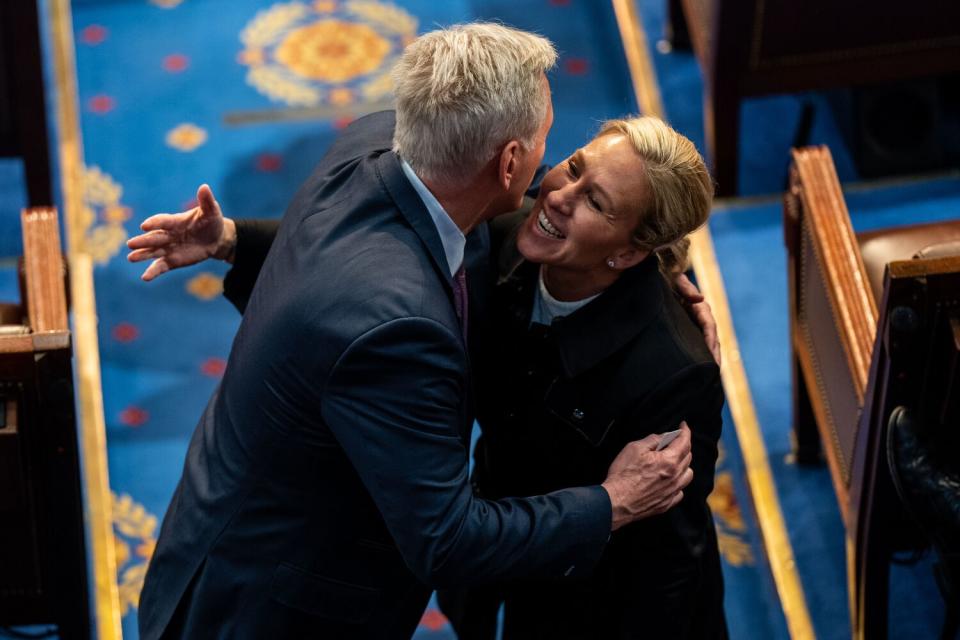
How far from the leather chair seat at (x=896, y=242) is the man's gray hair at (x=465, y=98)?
1.44 metres

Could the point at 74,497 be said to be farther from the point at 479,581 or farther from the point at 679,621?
the point at 679,621

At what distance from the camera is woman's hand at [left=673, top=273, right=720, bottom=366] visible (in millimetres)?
2584

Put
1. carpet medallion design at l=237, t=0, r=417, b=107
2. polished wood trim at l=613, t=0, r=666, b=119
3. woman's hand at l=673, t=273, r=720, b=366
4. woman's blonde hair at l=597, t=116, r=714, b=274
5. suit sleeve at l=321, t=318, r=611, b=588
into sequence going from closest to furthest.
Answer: suit sleeve at l=321, t=318, r=611, b=588 → woman's blonde hair at l=597, t=116, r=714, b=274 → woman's hand at l=673, t=273, r=720, b=366 → polished wood trim at l=613, t=0, r=666, b=119 → carpet medallion design at l=237, t=0, r=417, b=107

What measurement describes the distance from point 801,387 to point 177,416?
63.8 inches

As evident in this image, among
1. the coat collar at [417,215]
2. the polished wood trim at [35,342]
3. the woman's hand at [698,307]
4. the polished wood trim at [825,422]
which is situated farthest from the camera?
the polished wood trim at [825,422]

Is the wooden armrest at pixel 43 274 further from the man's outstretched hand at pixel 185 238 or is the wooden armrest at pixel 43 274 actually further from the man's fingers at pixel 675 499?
the man's fingers at pixel 675 499

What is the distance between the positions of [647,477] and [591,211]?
426 millimetres

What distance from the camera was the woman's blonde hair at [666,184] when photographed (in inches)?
91.5

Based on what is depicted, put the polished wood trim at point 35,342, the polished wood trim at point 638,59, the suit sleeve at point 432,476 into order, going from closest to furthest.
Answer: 1. the suit sleeve at point 432,476
2. the polished wood trim at point 35,342
3. the polished wood trim at point 638,59

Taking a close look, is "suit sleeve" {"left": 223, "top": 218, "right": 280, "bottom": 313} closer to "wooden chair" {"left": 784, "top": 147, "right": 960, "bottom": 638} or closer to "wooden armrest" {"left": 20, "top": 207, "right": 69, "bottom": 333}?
"wooden armrest" {"left": 20, "top": 207, "right": 69, "bottom": 333}

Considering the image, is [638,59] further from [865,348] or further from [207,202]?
[207,202]

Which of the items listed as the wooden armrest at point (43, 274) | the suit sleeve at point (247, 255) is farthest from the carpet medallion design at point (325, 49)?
the suit sleeve at point (247, 255)

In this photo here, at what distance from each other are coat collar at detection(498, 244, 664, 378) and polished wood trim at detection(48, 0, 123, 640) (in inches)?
61.2

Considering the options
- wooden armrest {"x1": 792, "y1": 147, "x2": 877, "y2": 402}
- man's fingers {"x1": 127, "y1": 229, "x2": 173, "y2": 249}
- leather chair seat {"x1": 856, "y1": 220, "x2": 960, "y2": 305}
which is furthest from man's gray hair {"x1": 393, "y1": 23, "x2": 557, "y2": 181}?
leather chair seat {"x1": 856, "y1": 220, "x2": 960, "y2": 305}
